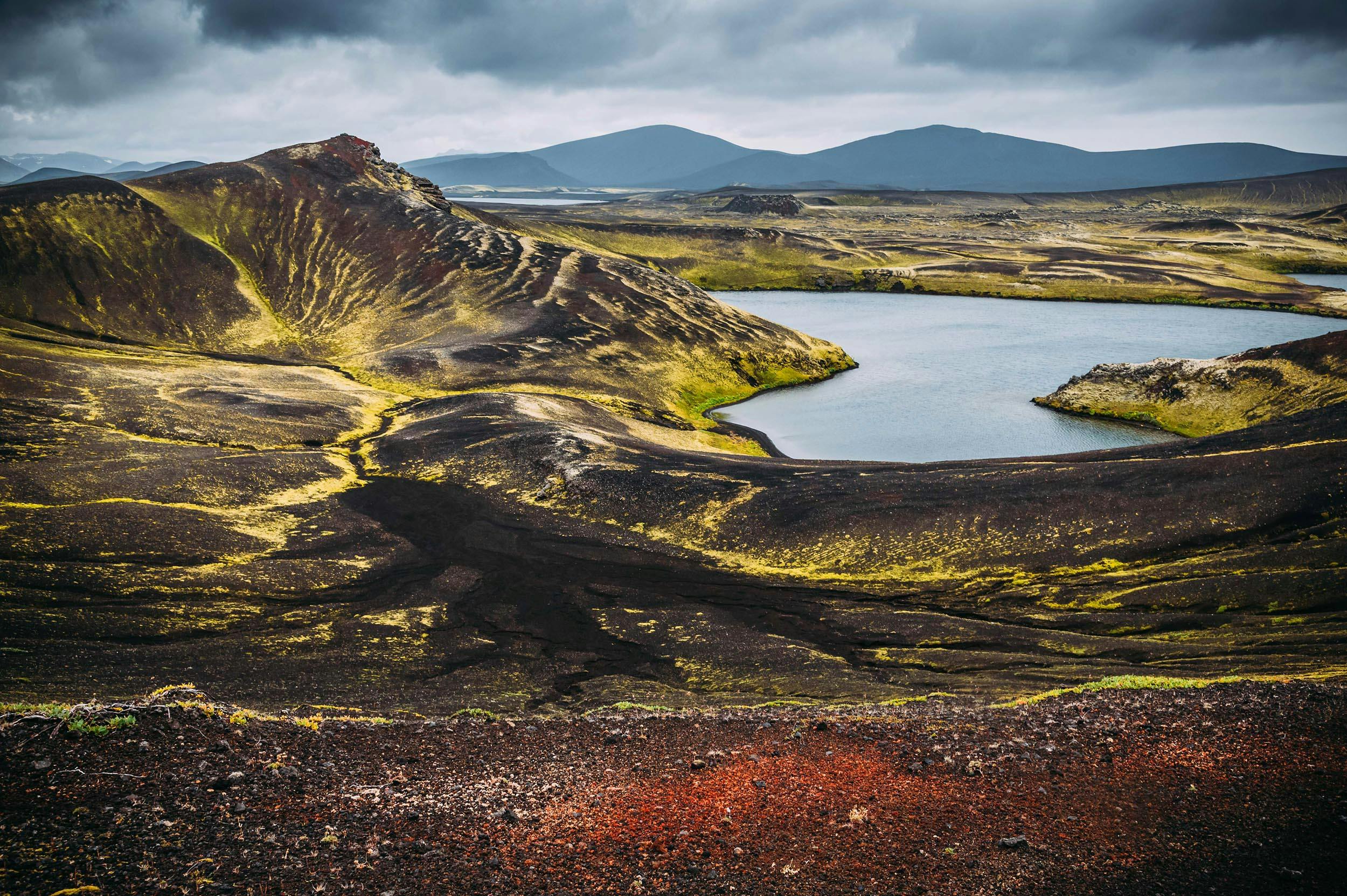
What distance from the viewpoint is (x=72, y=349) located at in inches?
3578

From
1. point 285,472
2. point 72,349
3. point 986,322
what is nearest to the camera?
point 285,472

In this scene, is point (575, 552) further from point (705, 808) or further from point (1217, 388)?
point (1217, 388)

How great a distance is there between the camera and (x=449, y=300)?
133 meters

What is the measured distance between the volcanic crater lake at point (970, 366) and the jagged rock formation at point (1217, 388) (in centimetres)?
383

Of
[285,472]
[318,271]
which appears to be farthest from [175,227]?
[285,472]

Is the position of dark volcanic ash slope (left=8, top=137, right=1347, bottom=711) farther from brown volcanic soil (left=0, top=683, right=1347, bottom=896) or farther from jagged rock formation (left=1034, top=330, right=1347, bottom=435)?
jagged rock formation (left=1034, top=330, right=1347, bottom=435)

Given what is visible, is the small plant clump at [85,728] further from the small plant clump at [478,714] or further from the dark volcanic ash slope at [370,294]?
the dark volcanic ash slope at [370,294]

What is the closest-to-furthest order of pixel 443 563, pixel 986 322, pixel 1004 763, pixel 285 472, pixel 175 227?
pixel 1004 763, pixel 443 563, pixel 285 472, pixel 175 227, pixel 986 322

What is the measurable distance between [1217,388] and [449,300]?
11281 centimetres

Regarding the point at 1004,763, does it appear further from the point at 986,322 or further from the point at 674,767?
the point at 986,322

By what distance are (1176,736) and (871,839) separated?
30.8ft

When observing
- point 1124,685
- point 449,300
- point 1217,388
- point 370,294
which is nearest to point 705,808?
point 1124,685

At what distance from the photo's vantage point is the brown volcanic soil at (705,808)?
48.1ft

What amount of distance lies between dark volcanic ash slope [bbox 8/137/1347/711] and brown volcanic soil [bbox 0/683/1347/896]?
37.6 feet
